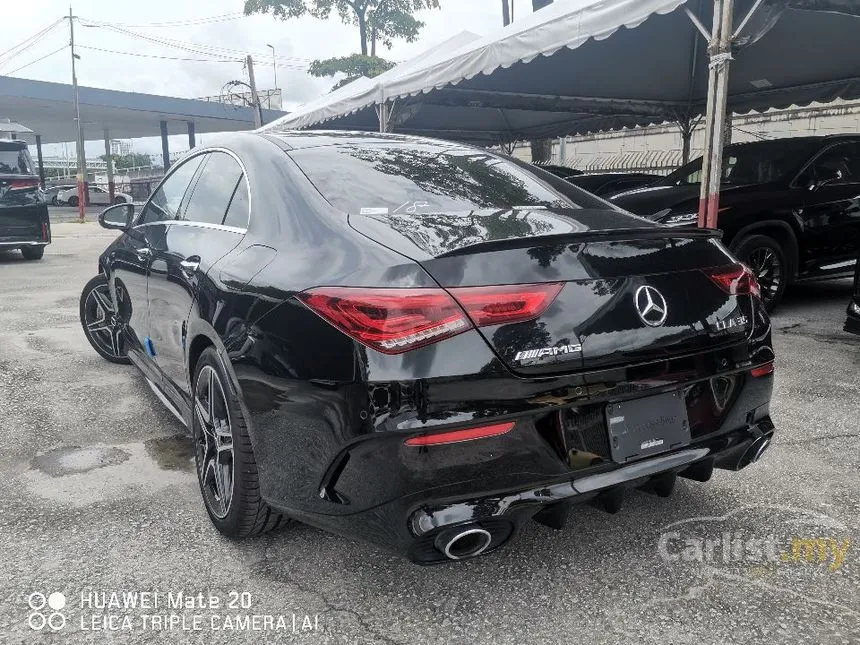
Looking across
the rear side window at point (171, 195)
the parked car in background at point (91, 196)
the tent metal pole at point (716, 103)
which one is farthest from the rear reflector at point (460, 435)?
the parked car in background at point (91, 196)

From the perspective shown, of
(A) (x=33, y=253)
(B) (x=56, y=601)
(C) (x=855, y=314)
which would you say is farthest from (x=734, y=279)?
(A) (x=33, y=253)

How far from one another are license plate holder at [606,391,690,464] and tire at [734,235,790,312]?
4581mm

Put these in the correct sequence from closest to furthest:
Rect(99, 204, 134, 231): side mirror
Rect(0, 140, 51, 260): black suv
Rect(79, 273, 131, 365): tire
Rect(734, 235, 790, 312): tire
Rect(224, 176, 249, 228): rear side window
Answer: Rect(224, 176, 249, 228): rear side window < Rect(99, 204, 134, 231): side mirror < Rect(79, 273, 131, 365): tire < Rect(734, 235, 790, 312): tire < Rect(0, 140, 51, 260): black suv

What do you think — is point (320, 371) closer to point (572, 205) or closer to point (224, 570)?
point (224, 570)

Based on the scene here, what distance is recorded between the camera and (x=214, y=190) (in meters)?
2.99

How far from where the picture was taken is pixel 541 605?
6.97 ft

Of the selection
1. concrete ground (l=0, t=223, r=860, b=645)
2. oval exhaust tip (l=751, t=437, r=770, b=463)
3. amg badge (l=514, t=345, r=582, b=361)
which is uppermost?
amg badge (l=514, t=345, r=582, b=361)

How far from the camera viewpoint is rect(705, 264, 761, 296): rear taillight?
219 cm

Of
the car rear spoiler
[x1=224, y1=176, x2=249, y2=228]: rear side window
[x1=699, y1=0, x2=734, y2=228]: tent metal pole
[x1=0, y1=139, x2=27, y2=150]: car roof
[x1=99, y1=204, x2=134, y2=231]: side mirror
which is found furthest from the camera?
[x1=0, y1=139, x2=27, y2=150]: car roof

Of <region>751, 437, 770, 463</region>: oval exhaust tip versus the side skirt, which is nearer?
<region>751, 437, 770, 463</region>: oval exhaust tip

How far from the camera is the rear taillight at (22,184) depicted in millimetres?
10477

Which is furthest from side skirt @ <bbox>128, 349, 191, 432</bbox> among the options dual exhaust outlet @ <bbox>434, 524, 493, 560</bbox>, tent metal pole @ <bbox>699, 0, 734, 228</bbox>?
tent metal pole @ <bbox>699, 0, 734, 228</bbox>

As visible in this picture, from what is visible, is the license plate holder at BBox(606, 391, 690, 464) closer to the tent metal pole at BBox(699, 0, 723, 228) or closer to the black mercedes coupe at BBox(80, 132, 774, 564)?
the black mercedes coupe at BBox(80, 132, 774, 564)

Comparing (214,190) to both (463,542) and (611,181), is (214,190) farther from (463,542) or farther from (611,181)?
(611,181)
